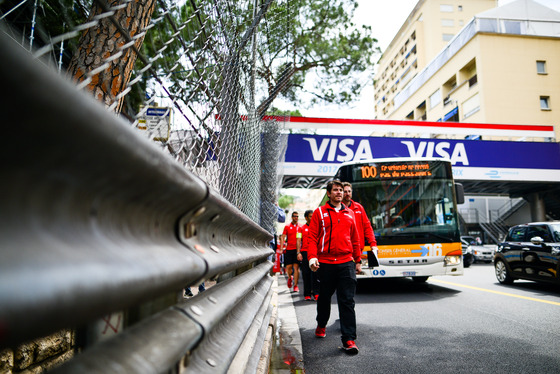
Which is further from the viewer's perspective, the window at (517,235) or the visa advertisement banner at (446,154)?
the visa advertisement banner at (446,154)

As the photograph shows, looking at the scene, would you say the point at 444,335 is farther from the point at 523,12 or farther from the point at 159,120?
the point at 523,12

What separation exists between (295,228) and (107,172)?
323 inches

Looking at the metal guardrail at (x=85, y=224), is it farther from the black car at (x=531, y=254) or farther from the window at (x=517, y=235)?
the window at (x=517, y=235)

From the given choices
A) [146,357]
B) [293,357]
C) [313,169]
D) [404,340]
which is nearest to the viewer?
[146,357]

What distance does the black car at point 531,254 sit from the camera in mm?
8023

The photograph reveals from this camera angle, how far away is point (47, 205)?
52 centimetres

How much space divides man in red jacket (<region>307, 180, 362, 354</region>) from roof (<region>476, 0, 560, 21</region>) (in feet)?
113

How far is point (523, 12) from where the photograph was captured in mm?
33188

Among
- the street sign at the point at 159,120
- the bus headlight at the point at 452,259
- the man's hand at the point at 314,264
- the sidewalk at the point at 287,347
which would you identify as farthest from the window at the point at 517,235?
the street sign at the point at 159,120

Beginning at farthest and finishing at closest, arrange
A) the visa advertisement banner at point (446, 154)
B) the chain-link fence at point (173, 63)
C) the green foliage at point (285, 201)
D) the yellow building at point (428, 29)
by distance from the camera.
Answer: the green foliage at point (285, 201), the yellow building at point (428, 29), the visa advertisement banner at point (446, 154), the chain-link fence at point (173, 63)

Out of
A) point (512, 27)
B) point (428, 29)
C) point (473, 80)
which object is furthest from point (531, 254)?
point (428, 29)

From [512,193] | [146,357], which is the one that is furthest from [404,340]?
[512,193]

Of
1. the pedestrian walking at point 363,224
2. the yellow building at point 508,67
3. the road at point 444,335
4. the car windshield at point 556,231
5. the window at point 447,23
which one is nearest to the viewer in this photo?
the road at point 444,335

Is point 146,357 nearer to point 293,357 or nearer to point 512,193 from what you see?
point 293,357
